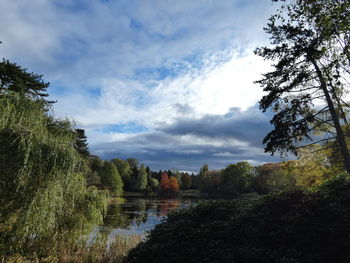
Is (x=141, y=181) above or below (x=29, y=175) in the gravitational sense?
above

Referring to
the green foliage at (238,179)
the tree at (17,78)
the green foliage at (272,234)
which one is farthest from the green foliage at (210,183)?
the green foliage at (272,234)

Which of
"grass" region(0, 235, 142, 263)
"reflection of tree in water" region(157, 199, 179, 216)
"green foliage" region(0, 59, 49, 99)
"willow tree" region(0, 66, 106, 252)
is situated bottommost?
"reflection of tree in water" region(157, 199, 179, 216)

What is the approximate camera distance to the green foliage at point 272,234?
5801 mm

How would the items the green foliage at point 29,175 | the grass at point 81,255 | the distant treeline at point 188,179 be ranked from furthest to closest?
1. the distant treeline at point 188,179
2. the grass at point 81,255
3. the green foliage at point 29,175

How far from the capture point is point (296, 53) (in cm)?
1453

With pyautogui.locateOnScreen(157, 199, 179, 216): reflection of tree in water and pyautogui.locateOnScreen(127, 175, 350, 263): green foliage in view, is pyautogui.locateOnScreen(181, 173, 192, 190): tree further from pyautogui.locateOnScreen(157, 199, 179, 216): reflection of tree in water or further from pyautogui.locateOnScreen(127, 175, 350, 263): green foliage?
pyautogui.locateOnScreen(127, 175, 350, 263): green foliage

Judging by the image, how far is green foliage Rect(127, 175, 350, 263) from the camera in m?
5.80

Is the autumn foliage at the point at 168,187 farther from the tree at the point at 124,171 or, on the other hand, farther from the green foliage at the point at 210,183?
the tree at the point at 124,171

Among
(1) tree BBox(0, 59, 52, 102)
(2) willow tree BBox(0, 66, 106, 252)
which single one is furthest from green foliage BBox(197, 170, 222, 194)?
(2) willow tree BBox(0, 66, 106, 252)

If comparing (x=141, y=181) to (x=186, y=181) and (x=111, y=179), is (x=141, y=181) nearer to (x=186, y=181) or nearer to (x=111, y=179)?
(x=111, y=179)

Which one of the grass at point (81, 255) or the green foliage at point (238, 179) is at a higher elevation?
the green foliage at point (238, 179)

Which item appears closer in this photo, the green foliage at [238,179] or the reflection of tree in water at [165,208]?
the reflection of tree in water at [165,208]

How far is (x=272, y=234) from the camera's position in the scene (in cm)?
635

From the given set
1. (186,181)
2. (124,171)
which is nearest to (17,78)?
(124,171)
